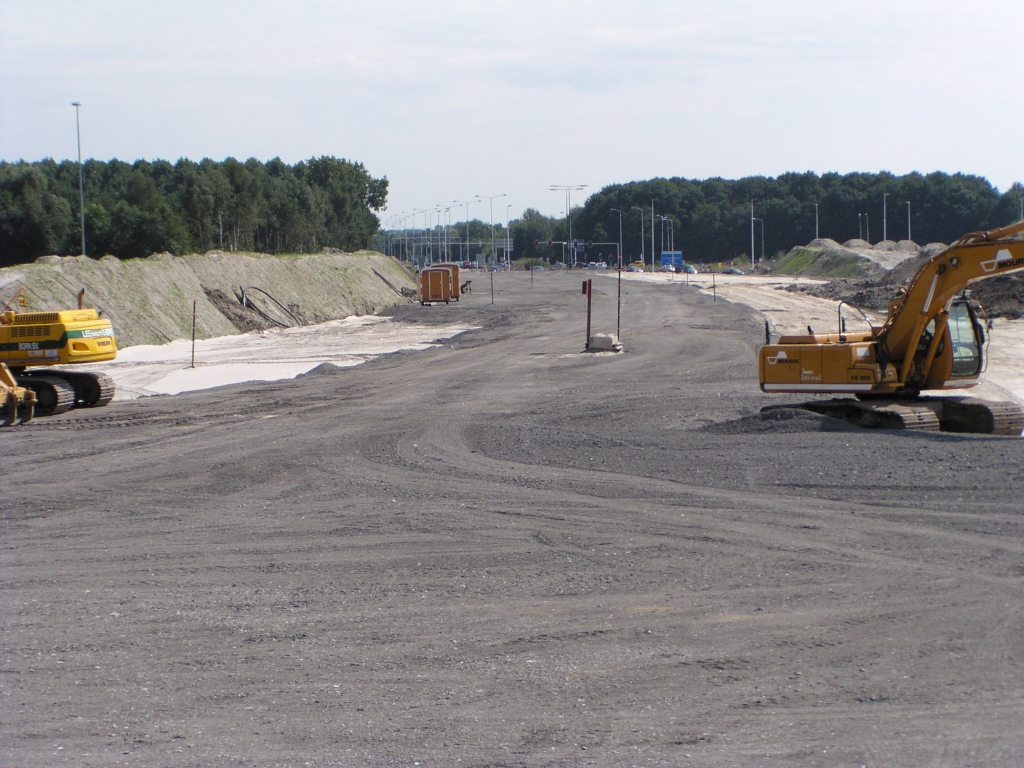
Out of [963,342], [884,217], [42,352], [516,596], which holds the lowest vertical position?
[516,596]

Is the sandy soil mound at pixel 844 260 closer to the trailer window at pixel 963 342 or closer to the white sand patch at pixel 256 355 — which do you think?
the white sand patch at pixel 256 355

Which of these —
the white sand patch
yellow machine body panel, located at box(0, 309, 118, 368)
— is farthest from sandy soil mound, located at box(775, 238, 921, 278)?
yellow machine body panel, located at box(0, 309, 118, 368)

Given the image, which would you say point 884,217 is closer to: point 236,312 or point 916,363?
point 236,312

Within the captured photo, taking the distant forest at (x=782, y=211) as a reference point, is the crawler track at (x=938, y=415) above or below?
below

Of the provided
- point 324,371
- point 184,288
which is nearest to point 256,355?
point 324,371

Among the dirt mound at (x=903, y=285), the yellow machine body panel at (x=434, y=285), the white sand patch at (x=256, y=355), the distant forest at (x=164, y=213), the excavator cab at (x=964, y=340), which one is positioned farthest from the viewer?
the distant forest at (x=164, y=213)

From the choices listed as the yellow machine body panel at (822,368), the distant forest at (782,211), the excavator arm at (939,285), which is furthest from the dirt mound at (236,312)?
the distant forest at (782,211)

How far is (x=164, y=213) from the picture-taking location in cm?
6469

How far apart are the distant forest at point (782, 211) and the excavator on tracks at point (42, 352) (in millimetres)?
114331

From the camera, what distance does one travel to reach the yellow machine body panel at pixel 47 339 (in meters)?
18.2

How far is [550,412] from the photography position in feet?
58.1

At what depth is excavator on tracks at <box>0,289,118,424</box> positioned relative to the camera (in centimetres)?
1780

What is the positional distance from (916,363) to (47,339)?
1578cm

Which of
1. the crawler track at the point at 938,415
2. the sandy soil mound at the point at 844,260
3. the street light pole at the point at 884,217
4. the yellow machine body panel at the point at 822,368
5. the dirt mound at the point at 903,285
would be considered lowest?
the crawler track at the point at 938,415
